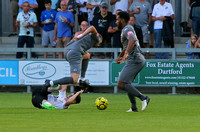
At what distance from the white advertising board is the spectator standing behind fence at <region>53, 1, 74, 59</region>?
603 millimetres

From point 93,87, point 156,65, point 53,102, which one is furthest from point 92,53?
point 53,102

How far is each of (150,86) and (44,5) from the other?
5450mm

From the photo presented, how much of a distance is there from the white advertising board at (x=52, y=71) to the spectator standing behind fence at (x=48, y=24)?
90 centimetres

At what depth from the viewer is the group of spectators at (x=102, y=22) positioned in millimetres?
20094

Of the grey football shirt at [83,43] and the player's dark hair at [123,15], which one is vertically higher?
the player's dark hair at [123,15]

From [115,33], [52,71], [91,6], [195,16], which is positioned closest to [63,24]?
[91,6]

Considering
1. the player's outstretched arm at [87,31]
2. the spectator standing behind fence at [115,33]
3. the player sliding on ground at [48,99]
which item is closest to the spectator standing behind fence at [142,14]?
the spectator standing behind fence at [115,33]

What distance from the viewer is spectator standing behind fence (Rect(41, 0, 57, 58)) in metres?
20.8

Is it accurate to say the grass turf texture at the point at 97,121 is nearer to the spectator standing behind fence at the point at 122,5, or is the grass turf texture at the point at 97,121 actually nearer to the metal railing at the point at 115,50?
the metal railing at the point at 115,50

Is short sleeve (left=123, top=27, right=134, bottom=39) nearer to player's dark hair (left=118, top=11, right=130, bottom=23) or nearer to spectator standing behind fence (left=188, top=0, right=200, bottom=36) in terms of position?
player's dark hair (left=118, top=11, right=130, bottom=23)

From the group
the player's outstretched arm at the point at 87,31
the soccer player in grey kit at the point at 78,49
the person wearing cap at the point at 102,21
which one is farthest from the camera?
the person wearing cap at the point at 102,21

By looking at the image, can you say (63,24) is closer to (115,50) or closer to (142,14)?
(115,50)

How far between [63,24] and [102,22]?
1362mm

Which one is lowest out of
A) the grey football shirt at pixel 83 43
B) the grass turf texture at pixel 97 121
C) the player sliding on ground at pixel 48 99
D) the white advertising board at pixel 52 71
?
the grass turf texture at pixel 97 121
